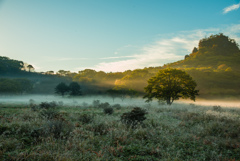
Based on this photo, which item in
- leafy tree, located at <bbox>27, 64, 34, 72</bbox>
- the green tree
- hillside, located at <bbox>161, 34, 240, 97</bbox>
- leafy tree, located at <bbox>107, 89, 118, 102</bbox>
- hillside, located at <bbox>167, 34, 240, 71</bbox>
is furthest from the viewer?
hillside, located at <bbox>167, 34, 240, 71</bbox>

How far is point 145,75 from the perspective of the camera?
7850 cm

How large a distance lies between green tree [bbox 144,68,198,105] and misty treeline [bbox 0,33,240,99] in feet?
95.7

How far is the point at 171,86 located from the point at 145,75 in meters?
48.8

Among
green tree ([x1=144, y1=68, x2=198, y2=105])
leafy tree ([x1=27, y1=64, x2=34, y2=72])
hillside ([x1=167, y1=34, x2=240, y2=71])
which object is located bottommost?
green tree ([x1=144, y1=68, x2=198, y2=105])

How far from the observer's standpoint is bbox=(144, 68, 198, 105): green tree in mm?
29000

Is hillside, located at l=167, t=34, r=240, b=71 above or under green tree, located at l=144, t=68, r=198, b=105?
above

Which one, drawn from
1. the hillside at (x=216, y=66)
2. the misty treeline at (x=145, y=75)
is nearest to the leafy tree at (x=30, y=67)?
the misty treeline at (x=145, y=75)

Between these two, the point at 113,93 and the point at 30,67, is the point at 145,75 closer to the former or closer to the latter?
the point at 113,93

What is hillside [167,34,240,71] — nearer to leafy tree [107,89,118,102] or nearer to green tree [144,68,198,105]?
leafy tree [107,89,118,102]

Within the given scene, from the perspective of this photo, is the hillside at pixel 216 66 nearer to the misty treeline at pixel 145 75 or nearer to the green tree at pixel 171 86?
the misty treeline at pixel 145 75

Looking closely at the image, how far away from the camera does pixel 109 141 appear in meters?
5.60

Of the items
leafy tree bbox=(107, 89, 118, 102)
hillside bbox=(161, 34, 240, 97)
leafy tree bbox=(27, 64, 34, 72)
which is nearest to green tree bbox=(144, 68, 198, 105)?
leafy tree bbox=(107, 89, 118, 102)

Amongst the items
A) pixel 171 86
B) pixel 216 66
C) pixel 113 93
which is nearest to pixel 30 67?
pixel 113 93

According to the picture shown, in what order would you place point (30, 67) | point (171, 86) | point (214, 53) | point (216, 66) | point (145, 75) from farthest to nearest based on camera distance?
point (214, 53), point (30, 67), point (216, 66), point (145, 75), point (171, 86)
